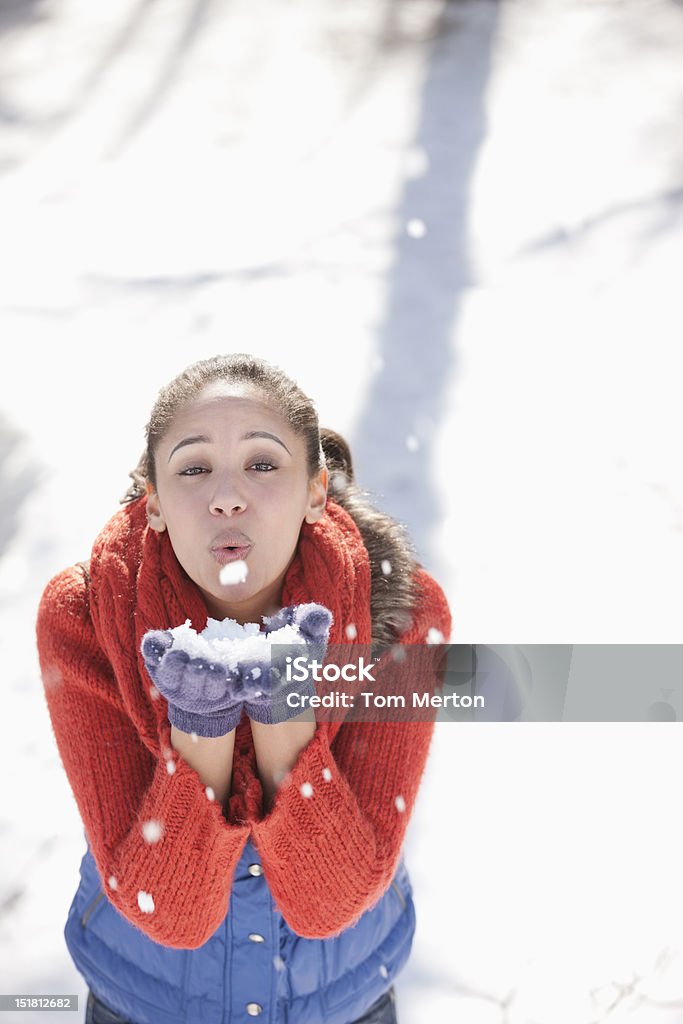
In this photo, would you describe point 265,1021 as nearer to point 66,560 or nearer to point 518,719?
point 518,719

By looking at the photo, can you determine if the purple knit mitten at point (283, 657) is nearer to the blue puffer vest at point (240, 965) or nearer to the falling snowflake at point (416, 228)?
the blue puffer vest at point (240, 965)

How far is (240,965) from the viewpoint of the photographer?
3.74ft

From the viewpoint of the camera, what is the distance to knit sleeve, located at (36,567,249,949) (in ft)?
3.35

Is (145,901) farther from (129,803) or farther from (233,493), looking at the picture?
(233,493)

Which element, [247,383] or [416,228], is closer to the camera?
[247,383]

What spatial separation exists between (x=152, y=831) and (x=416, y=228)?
234 cm

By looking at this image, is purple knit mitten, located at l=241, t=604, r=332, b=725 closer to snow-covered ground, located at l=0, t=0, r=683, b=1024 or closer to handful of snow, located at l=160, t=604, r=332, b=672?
handful of snow, located at l=160, t=604, r=332, b=672

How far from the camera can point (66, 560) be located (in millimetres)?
2240

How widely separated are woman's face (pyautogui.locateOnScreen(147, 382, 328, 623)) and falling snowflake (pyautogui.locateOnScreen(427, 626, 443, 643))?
0.16 m

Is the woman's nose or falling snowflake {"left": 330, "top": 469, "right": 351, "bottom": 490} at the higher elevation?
the woman's nose

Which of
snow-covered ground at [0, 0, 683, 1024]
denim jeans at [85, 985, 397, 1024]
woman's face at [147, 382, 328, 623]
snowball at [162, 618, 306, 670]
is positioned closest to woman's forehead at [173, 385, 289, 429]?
woman's face at [147, 382, 328, 623]

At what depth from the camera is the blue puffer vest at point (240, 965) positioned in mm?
1133

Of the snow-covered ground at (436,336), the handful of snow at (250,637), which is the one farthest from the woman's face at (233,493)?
the snow-covered ground at (436,336)

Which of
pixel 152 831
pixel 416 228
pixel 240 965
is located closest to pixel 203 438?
pixel 152 831
